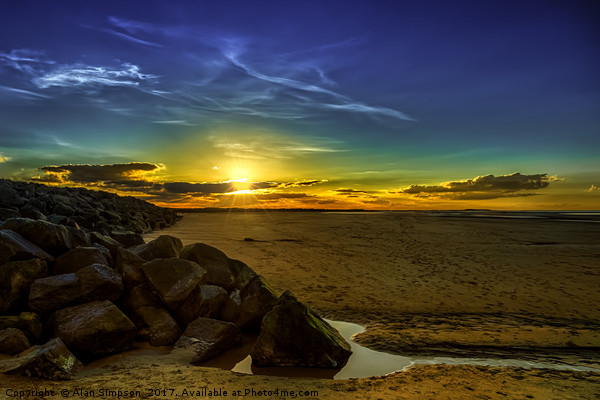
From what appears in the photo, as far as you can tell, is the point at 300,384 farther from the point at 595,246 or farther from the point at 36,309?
the point at 595,246

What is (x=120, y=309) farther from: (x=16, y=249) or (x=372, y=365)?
(x=372, y=365)

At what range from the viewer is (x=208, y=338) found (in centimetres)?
570

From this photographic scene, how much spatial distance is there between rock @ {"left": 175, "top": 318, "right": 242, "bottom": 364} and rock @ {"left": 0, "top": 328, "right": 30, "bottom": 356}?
210 centimetres

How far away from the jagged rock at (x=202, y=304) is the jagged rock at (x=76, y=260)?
1.91 m

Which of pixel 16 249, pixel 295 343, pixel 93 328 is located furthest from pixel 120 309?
pixel 295 343

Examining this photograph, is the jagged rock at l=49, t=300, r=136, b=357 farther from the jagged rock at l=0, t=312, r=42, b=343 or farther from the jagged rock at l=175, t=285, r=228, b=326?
the jagged rock at l=175, t=285, r=228, b=326

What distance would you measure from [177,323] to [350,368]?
3.19 m

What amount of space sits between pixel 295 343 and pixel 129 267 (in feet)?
12.2

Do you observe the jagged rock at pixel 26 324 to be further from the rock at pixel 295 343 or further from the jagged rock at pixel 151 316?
the rock at pixel 295 343

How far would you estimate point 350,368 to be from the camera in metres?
5.24

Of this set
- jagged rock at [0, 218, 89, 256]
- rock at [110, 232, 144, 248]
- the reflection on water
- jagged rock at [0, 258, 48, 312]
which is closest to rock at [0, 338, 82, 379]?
jagged rock at [0, 258, 48, 312]

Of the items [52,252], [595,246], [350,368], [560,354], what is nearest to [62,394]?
[350,368]

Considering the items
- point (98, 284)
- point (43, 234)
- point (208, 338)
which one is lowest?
point (208, 338)

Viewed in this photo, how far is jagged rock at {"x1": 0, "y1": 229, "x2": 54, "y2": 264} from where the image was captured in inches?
238
